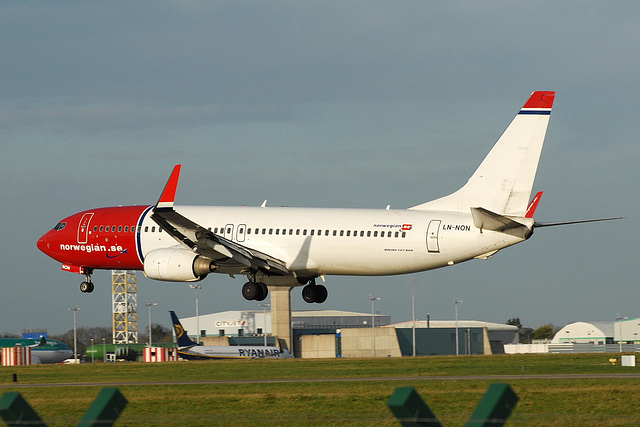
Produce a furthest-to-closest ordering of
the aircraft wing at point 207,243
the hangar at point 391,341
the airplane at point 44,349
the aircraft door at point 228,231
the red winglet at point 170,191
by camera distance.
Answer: the hangar at point 391,341 → the airplane at point 44,349 → the aircraft door at point 228,231 → the aircraft wing at point 207,243 → the red winglet at point 170,191

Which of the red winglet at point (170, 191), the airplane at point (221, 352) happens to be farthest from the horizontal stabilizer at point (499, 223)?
the airplane at point (221, 352)

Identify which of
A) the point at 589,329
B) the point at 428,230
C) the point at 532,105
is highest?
the point at 532,105

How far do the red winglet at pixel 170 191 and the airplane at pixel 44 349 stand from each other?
2501 inches

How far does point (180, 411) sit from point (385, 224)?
21.1 m

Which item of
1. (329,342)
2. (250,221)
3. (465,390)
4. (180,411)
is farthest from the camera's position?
(329,342)

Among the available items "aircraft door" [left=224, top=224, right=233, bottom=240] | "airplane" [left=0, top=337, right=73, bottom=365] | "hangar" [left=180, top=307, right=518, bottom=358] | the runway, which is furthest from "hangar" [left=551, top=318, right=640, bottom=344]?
the runway

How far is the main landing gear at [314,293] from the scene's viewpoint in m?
53.4

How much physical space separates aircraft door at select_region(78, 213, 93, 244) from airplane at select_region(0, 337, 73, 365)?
5327cm

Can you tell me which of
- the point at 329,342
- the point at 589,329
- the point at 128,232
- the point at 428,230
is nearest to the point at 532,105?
the point at 428,230

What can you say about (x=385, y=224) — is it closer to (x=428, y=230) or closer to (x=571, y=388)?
(x=428, y=230)

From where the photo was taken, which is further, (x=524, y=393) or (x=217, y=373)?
(x=217, y=373)

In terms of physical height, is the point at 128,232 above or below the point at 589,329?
above

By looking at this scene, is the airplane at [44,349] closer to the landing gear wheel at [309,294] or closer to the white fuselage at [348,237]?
the landing gear wheel at [309,294]

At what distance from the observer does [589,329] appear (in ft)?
436
